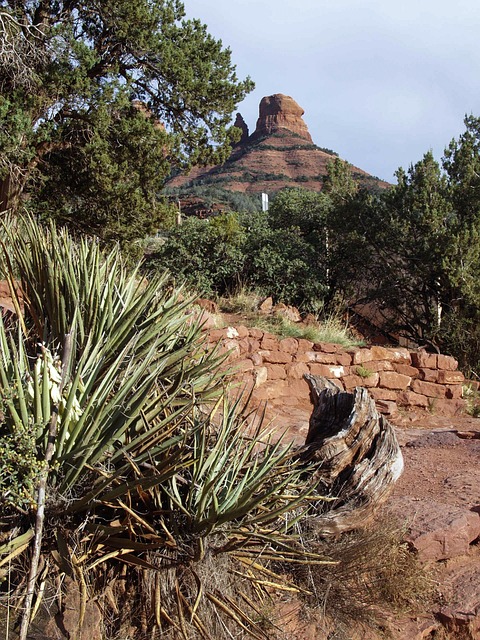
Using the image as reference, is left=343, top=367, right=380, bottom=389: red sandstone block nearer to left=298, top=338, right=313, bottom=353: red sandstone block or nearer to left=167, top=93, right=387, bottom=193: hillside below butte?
left=298, top=338, right=313, bottom=353: red sandstone block

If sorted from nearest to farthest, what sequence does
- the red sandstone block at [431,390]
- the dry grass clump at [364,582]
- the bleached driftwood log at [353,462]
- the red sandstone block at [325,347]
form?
the dry grass clump at [364,582]
the bleached driftwood log at [353,462]
the red sandstone block at [325,347]
the red sandstone block at [431,390]

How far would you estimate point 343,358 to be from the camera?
9.77m

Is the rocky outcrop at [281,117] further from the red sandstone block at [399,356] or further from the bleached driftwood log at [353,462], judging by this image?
the bleached driftwood log at [353,462]

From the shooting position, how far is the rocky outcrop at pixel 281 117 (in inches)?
2616

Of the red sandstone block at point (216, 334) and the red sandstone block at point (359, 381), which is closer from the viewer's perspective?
the red sandstone block at point (216, 334)

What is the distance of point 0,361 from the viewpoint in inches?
131

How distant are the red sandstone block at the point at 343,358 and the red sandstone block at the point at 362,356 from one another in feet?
0.31

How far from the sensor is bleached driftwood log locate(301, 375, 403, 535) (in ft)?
13.2

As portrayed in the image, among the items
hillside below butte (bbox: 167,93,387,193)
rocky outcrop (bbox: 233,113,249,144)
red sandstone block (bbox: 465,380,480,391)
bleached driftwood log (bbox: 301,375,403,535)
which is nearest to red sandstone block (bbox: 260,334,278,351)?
red sandstone block (bbox: 465,380,480,391)

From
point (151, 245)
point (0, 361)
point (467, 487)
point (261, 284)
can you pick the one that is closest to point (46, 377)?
point (0, 361)

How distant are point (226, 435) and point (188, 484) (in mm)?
352

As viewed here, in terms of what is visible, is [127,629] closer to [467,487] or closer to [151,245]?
[467,487]

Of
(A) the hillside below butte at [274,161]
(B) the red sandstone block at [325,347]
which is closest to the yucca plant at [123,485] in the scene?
(B) the red sandstone block at [325,347]

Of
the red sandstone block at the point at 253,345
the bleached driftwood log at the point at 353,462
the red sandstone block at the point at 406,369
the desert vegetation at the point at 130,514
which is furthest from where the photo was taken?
the red sandstone block at the point at 406,369
